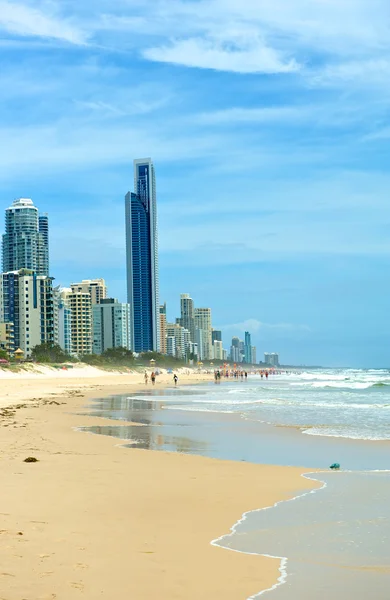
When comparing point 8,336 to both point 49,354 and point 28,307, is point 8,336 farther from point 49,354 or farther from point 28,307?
point 49,354

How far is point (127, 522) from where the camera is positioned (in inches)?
319

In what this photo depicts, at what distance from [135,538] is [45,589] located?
6.48 feet

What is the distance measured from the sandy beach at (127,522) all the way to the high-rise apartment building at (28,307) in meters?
170

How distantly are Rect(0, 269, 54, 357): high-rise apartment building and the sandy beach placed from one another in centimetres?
17004

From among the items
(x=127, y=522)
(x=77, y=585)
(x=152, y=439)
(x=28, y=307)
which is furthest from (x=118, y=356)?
(x=77, y=585)

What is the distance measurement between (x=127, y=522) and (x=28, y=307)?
179379 mm

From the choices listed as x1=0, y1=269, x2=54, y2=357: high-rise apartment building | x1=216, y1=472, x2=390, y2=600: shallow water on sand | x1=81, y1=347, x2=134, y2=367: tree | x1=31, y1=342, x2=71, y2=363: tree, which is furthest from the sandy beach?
x1=0, y1=269, x2=54, y2=357: high-rise apartment building

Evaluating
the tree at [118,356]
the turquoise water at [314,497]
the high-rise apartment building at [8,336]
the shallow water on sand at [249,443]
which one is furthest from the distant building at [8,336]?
the turquoise water at [314,497]

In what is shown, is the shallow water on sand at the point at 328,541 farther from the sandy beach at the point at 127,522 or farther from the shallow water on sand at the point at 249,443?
the shallow water on sand at the point at 249,443

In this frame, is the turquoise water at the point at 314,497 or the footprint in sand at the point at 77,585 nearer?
the footprint in sand at the point at 77,585

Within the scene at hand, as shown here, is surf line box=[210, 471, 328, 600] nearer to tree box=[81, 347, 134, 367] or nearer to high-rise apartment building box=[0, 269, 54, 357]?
tree box=[81, 347, 134, 367]

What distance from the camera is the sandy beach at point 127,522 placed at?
5691 mm

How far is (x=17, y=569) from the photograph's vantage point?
19.3 feet

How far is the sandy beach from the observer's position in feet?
18.7
